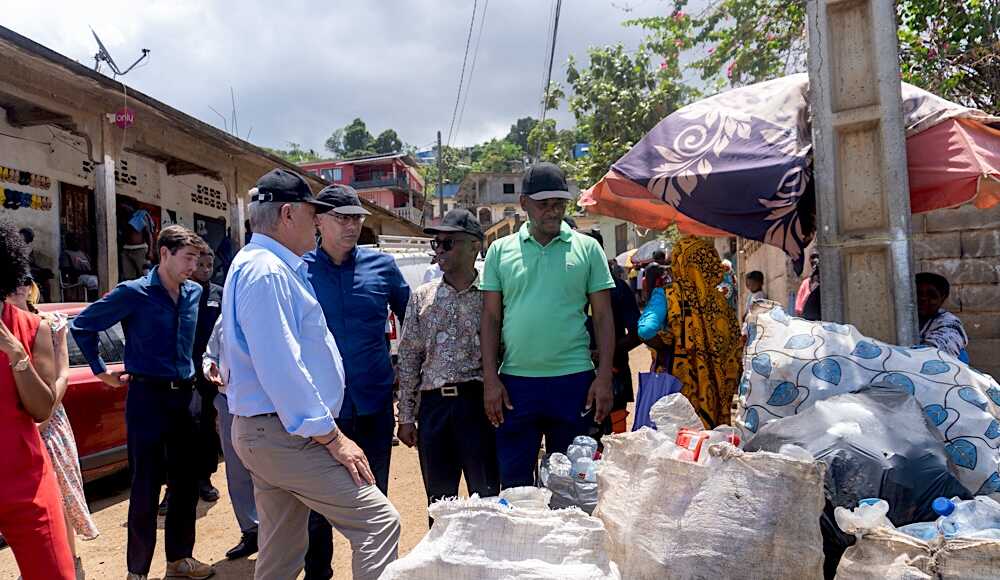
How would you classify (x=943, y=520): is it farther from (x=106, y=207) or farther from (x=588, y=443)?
(x=106, y=207)

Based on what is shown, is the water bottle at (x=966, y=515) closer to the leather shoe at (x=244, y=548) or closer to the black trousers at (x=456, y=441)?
the black trousers at (x=456, y=441)

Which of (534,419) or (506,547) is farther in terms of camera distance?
(534,419)

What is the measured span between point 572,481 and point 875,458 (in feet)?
3.37

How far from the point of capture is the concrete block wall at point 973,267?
19.3 ft

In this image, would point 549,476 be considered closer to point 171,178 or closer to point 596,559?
point 596,559

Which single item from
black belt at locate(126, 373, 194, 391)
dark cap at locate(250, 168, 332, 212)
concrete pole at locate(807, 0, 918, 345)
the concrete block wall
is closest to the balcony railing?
the concrete block wall

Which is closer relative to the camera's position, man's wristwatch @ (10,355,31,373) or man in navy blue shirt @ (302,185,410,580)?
man's wristwatch @ (10,355,31,373)

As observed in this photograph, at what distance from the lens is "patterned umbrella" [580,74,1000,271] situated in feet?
9.65

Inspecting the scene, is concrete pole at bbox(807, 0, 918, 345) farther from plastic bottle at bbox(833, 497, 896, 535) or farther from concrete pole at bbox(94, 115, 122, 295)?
concrete pole at bbox(94, 115, 122, 295)

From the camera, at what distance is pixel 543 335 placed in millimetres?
3246

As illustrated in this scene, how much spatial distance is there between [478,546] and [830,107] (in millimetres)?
2431

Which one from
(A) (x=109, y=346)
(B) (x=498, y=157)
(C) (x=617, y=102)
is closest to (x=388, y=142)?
(B) (x=498, y=157)

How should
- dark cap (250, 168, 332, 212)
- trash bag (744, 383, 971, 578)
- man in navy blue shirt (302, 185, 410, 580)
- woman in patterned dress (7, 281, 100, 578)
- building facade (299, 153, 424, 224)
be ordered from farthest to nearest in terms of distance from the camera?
building facade (299, 153, 424, 224)
man in navy blue shirt (302, 185, 410, 580)
woman in patterned dress (7, 281, 100, 578)
dark cap (250, 168, 332, 212)
trash bag (744, 383, 971, 578)

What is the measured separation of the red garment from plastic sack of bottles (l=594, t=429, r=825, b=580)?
1911 mm
